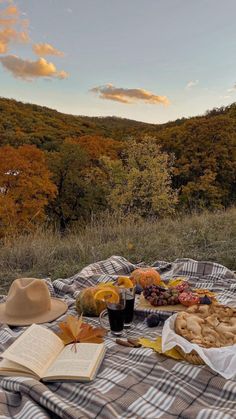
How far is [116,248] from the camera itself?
5.33m

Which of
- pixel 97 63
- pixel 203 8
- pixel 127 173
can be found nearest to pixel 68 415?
Answer: pixel 203 8

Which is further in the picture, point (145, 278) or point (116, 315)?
point (145, 278)

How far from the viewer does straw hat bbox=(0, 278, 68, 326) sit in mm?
2719

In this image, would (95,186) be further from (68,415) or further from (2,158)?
(68,415)

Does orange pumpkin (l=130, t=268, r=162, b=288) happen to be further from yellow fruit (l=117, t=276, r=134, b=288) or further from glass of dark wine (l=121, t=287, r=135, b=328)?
glass of dark wine (l=121, t=287, r=135, b=328)

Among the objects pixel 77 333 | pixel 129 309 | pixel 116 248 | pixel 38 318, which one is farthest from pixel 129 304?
pixel 116 248

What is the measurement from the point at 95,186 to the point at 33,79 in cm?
784

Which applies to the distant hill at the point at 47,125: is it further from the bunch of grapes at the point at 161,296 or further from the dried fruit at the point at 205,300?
the dried fruit at the point at 205,300

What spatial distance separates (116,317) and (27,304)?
60cm

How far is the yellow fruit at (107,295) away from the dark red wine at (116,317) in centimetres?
8

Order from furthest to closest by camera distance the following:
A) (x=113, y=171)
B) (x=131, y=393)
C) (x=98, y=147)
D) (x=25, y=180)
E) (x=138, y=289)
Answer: (x=98, y=147) < (x=113, y=171) < (x=25, y=180) < (x=138, y=289) < (x=131, y=393)

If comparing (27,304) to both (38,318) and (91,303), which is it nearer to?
(38,318)

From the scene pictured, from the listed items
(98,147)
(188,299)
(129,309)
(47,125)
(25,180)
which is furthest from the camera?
(47,125)

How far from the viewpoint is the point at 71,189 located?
30.0m
